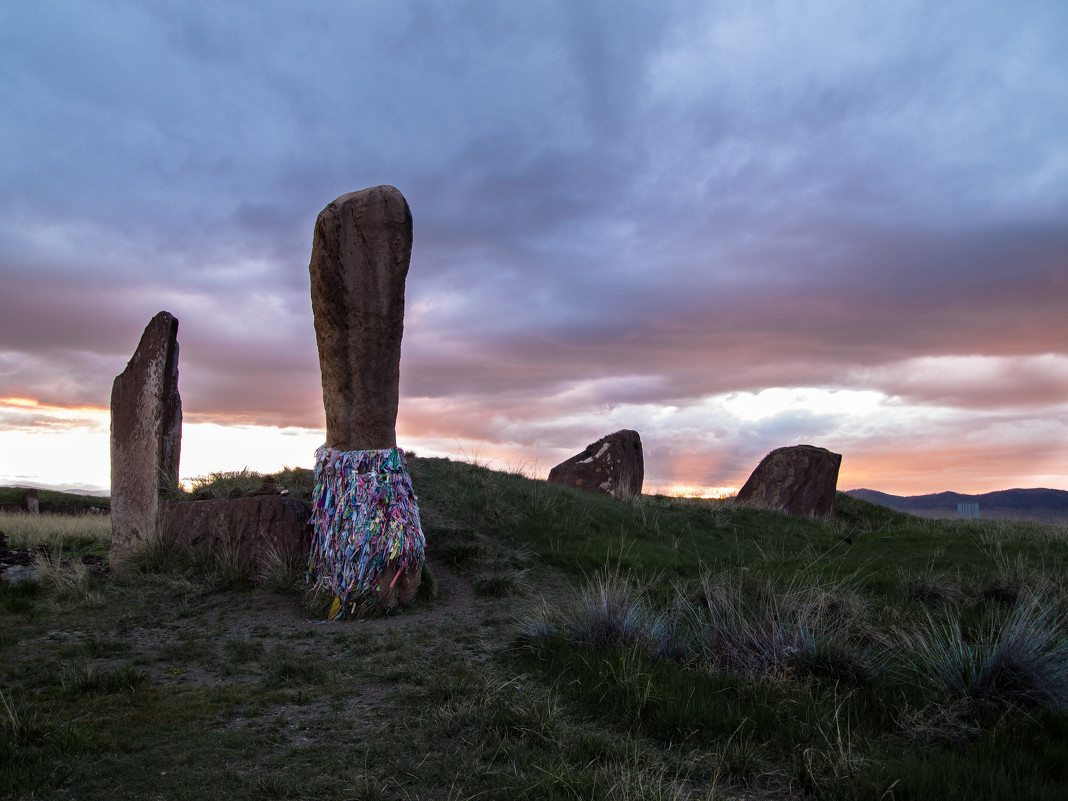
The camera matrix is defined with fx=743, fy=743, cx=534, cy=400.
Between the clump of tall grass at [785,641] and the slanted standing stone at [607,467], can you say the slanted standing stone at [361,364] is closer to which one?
the clump of tall grass at [785,641]

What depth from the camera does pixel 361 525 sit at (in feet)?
26.2

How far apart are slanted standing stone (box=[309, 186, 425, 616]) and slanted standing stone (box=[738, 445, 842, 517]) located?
13140 mm

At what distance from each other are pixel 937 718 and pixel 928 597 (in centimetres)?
423

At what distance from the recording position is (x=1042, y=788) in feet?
10.7

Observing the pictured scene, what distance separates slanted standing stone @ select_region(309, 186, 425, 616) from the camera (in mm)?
8172

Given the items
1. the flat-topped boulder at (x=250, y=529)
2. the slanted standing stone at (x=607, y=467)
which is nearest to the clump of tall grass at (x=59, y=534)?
the flat-topped boulder at (x=250, y=529)

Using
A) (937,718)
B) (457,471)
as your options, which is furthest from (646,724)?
(457,471)

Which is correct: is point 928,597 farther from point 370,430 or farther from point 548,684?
point 370,430

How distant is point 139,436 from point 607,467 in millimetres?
12358

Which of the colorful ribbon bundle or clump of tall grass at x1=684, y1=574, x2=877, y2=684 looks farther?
the colorful ribbon bundle

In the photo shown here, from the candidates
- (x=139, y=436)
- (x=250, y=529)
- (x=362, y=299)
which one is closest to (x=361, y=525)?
(x=250, y=529)

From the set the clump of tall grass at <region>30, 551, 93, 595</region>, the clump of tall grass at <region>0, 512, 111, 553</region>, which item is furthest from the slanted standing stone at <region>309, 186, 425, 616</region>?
the clump of tall grass at <region>0, 512, 111, 553</region>

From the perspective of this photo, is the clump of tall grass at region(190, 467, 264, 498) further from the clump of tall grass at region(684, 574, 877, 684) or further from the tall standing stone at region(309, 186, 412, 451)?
the clump of tall grass at region(684, 574, 877, 684)

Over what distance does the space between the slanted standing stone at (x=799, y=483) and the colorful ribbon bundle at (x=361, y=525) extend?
1314 centimetres
